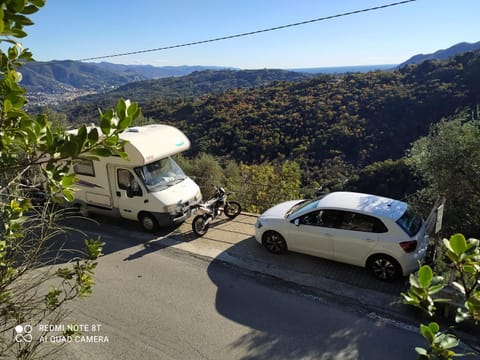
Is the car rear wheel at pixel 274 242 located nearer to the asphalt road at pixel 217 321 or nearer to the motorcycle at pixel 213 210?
the asphalt road at pixel 217 321

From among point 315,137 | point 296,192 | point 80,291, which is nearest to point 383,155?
point 315,137

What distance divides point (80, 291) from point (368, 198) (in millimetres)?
6006

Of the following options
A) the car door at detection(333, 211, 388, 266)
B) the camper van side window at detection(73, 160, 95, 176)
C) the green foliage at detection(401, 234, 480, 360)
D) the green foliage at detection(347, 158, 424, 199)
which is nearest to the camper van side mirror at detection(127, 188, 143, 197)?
the camper van side window at detection(73, 160, 95, 176)

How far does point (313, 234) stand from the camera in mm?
6590

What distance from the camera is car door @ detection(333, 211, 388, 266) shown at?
19.6 ft

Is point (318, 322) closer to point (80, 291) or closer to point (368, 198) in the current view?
point (368, 198)

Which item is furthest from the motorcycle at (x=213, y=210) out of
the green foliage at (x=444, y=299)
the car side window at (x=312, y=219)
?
the green foliage at (x=444, y=299)

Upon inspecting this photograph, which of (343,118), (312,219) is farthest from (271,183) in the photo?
(343,118)

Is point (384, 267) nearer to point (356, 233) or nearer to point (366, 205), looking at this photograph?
point (356, 233)

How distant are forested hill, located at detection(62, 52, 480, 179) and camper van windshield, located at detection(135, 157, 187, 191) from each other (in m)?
34.3

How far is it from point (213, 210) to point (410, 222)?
16.0ft

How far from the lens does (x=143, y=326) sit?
5.07 metres

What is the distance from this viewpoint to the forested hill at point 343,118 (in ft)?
138

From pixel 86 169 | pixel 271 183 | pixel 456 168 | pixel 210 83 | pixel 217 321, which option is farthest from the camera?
pixel 210 83
